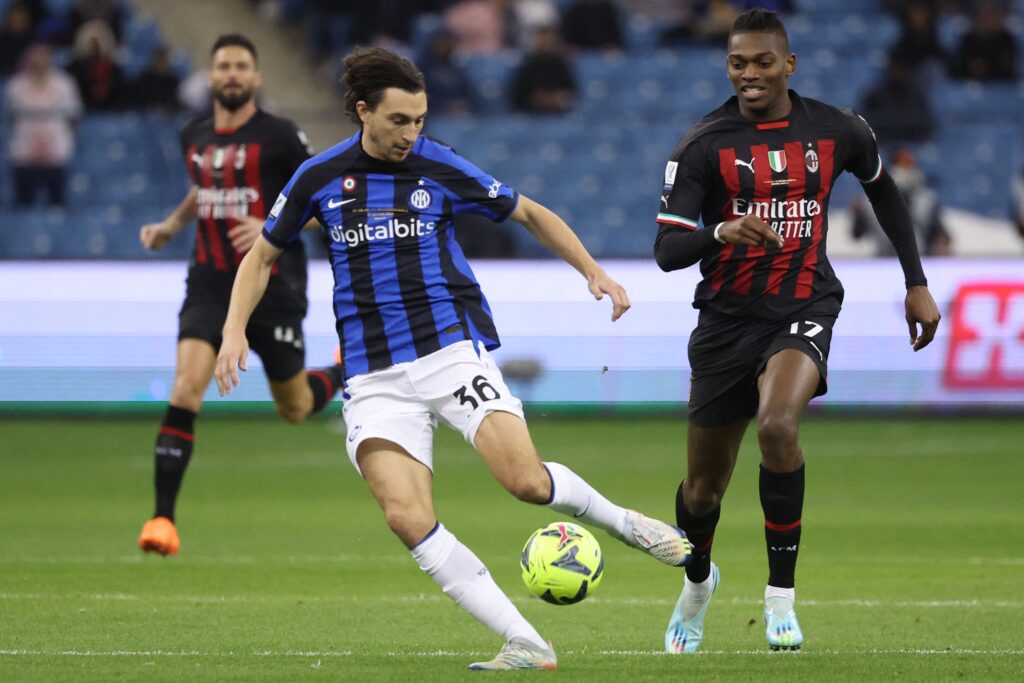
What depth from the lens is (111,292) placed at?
15727 mm

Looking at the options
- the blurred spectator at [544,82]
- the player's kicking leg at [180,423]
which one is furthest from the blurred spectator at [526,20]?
the player's kicking leg at [180,423]

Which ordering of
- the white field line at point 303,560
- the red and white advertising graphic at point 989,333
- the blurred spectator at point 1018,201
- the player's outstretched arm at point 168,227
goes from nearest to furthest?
the white field line at point 303,560
the player's outstretched arm at point 168,227
the red and white advertising graphic at point 989,333
the blurred spectator at point 1018,201

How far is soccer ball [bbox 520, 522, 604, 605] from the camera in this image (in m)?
5.80

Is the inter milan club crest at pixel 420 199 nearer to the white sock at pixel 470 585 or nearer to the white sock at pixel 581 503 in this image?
the white sock at pixel 581 503

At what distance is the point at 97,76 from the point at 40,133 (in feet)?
3.72

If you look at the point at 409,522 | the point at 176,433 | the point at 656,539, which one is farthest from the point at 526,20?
the point at 409,522

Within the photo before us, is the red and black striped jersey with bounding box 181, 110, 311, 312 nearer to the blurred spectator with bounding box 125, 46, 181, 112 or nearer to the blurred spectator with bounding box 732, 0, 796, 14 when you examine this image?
the blurred spectator with bounding box 125, 46, 181, 112

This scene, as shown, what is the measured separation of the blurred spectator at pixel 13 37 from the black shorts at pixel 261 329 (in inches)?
448

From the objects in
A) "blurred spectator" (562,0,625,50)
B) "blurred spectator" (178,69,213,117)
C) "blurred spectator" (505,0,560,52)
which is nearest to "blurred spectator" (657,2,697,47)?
"blurred spectator" (562,0,625,50)

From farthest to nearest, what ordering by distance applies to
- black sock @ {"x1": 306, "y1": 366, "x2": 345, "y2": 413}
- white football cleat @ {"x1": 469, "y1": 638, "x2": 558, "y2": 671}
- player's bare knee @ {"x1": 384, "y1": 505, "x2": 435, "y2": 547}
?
1. black sock @ {"x1": 306, "y1": 366, "x2": 345, "y2": 413}
2. player's bare knee @ {"x1": 384, "y1": 505, "x2": 435, "y2": 547}
3. white football cleat @ {"x1": 469, "y1": 638, "x2": 558, "y2": 671}

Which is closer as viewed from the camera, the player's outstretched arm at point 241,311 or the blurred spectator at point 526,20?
the player's outstretched arm at point 241,311

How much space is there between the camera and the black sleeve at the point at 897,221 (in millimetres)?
6719

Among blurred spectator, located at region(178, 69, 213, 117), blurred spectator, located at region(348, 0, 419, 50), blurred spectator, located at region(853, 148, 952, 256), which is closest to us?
blurred spectator, located at region(853, 148, 952, 256)

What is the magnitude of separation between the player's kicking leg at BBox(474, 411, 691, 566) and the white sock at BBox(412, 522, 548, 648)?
281 mm
